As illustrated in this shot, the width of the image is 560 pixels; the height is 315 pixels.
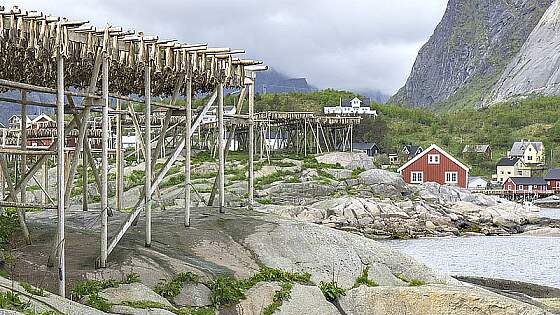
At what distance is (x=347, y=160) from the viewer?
65.0m

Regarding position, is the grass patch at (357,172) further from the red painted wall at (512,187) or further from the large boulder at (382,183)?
the red painted wall at (512,187)

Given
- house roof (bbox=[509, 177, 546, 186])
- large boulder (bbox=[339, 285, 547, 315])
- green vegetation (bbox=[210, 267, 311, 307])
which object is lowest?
house roof (bbox=[509, 177, 546, 186])

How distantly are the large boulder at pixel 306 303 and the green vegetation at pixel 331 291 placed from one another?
0.16 m

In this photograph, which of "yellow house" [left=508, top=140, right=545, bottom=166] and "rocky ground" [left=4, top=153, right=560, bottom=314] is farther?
"yellow house" [left=508, top=140, right=545, bottom=166]

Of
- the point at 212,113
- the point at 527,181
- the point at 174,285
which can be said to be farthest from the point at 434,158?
the point at 174,285

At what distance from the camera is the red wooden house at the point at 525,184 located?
104 m

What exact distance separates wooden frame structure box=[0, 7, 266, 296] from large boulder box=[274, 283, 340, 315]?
331 cm

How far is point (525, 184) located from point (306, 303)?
316 feet

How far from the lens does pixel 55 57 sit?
562 inches

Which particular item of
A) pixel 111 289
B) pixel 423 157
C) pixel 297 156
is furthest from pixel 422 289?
pixel 423 157

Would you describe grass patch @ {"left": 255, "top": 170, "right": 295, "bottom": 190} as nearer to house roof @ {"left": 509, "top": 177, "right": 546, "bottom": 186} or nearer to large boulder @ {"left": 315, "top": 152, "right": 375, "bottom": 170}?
large boulder @ {"left": 315, "top": 152, "right": 375, "bottom": 170}

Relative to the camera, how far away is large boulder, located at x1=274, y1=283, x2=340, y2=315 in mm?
14445

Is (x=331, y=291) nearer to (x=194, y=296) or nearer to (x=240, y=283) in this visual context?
(x=240, y=283)

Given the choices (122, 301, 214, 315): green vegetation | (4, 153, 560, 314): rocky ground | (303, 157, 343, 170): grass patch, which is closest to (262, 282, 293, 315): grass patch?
(4, 153, 560, 314): rocky ground
